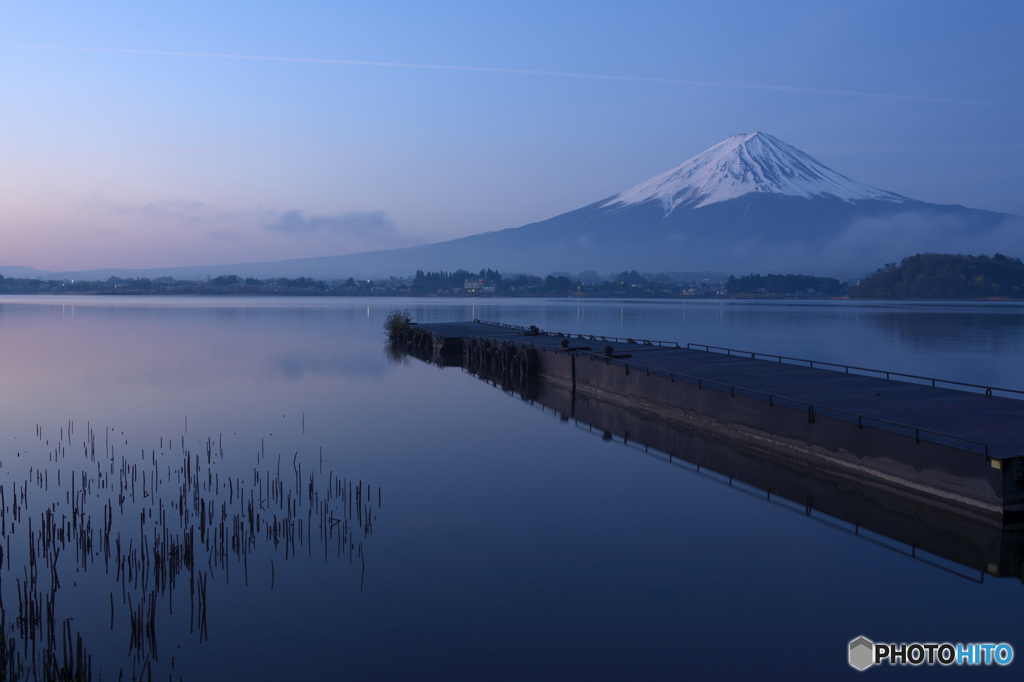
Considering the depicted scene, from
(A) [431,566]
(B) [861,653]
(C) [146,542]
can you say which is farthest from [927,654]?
(C) [146,542]

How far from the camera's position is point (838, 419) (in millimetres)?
17406

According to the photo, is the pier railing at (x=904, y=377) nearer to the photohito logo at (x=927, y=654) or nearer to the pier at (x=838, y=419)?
the pier at (x=838, y=419)

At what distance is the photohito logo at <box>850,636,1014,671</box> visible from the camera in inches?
365

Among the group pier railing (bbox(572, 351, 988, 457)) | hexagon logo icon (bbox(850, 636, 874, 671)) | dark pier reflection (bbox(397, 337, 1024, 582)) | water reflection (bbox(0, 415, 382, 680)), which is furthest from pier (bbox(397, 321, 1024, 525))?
water reflection (bbox(0, 415, 382, 680))

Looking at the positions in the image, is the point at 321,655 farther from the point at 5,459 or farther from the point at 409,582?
the point at 5,459

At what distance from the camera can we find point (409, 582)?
11.5m

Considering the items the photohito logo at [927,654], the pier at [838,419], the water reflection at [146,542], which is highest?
the pier at [838,419]

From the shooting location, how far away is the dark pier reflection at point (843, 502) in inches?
494

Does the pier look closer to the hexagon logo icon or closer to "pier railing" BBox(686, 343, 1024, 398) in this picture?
"pier railing" BBox(686, 343, 1024, 398)

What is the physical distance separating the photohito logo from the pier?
426cm

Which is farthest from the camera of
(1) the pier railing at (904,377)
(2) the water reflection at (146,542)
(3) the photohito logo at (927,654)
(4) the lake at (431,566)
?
(1) the pier railing at (904,377)

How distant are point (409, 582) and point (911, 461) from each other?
10.3 m

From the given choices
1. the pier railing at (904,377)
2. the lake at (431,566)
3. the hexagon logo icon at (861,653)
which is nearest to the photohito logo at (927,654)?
the hexagon logo icon at (861,653)

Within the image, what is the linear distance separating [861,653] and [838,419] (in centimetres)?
892
